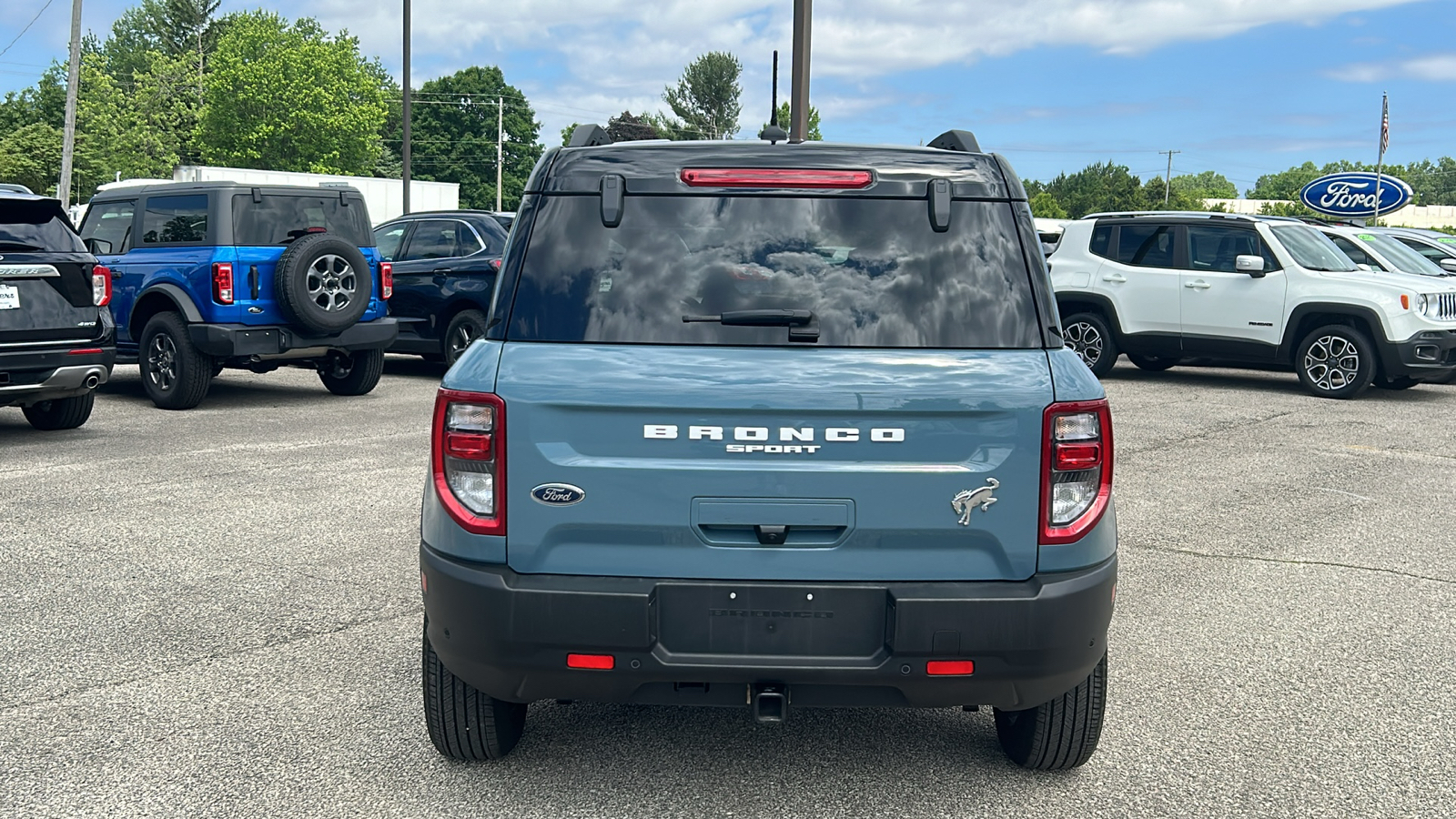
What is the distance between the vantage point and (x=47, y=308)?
941cm

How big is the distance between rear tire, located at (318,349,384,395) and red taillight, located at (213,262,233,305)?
1.68 m

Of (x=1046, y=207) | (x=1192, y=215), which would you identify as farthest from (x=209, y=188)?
(x=1046, y=207)

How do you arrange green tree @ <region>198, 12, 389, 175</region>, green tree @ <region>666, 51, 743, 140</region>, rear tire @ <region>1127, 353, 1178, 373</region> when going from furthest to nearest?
green tree @ <region>666, 51, 743, 140</region>, green tree @ <region>198, 12, 389, 175</region>, rear tire @ <region>1127, 353, 1178, 373</region>

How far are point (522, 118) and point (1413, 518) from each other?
4001 inches

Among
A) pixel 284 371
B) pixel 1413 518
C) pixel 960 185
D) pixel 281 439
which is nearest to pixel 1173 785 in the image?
pixel 960 185

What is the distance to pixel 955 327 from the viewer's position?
10.9 ft

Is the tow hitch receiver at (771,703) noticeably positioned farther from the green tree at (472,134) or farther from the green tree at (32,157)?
the green tree at (472,134)

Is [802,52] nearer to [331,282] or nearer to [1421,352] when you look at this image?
[331,282]

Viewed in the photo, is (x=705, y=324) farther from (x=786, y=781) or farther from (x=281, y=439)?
(x=281, y=439)

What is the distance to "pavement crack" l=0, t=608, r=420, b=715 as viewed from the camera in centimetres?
434

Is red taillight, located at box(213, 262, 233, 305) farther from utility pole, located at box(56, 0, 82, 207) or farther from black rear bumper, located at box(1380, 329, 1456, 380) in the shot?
utility pole, located at box(56, 0, 82, 207)

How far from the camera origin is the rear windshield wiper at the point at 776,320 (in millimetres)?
3283

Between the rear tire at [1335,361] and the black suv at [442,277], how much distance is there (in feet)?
28.0

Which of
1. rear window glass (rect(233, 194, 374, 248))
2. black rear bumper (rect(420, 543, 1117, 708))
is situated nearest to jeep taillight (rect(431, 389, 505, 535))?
black rear bumper (rect(420, 543, 1117, 708))
